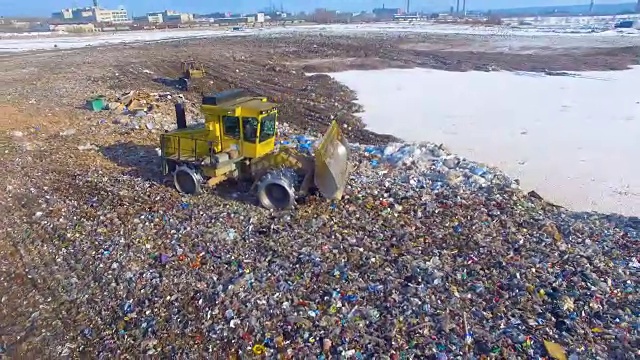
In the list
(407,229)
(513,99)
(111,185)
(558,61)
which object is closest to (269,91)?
(513,99)

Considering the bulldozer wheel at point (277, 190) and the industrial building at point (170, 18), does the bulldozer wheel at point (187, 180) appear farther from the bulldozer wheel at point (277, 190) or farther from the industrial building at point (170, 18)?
the industrial building at point (170, 18)

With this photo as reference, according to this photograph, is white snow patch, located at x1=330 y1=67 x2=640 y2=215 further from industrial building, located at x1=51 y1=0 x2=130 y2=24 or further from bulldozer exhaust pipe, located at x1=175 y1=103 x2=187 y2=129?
industrial building, located at x1=51 y1=0 x2=130 y2=24

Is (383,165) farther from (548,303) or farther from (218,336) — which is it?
(218,336)

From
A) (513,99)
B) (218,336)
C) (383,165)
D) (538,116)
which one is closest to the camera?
(218,336)

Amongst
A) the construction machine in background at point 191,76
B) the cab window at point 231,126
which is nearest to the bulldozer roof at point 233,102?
the cab window at point 231,126

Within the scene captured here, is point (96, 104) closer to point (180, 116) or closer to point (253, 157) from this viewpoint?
point (180, 116)

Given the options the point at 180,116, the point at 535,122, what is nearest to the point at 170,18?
the point at 535,122

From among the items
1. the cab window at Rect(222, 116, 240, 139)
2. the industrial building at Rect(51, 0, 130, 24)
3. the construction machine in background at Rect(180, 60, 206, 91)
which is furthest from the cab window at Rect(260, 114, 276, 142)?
the industrial building at Rect(51, 0, 130, 24)

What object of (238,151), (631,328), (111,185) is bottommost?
(631,328)
